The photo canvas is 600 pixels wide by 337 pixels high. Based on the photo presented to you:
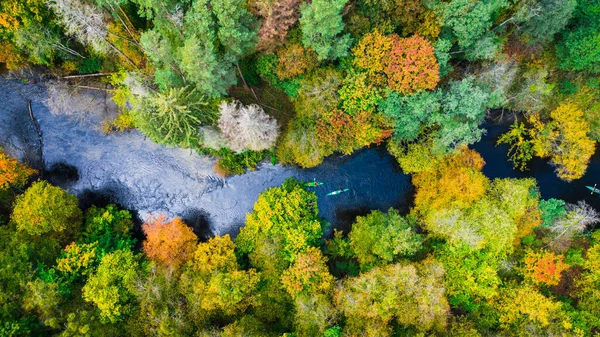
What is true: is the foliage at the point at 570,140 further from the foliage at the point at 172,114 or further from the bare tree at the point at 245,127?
the foliage at the point at 172,114

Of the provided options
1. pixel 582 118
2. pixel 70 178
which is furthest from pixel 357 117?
pixel 70 178

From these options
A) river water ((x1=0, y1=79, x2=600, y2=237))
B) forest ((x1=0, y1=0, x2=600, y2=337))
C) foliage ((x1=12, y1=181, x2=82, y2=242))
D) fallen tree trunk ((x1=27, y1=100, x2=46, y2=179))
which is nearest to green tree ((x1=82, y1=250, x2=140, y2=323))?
forest ((x1=0, y1=0, x2=600, y2=337))

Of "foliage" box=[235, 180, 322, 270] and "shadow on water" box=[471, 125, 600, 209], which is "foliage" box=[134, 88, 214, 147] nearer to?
"foliage" box=[235, 180, 322, 270]

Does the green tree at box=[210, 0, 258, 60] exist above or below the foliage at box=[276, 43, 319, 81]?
above

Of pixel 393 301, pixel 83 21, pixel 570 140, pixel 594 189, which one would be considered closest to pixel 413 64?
pixel 570 140

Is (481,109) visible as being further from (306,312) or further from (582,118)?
(306,312)

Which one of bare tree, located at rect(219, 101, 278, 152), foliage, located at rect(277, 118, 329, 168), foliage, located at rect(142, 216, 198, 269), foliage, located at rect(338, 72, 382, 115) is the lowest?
foliage, located at rect(142, 216, 198, 269)

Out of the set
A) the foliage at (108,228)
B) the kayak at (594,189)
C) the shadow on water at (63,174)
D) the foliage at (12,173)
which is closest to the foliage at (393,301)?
the kayak at (594,189)
